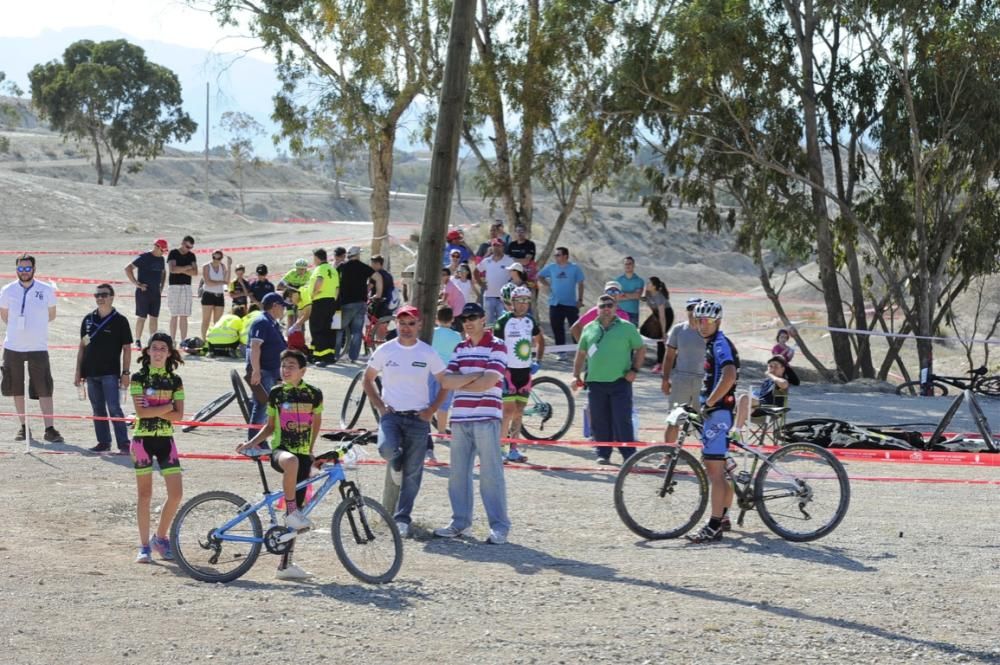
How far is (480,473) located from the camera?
10.6 m

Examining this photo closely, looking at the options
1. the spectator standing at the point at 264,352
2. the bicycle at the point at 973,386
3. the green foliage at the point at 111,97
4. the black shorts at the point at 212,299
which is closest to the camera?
the spectator standing at the point at 264,352

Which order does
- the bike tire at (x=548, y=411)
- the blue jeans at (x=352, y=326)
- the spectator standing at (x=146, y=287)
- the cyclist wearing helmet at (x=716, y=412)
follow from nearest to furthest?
the cyclist wearing helmet at (x=716, y=412), the bike tire at (x=548, y=411), the spectator standing at (x=146, y=287), the blue jeans at (x=352, y=326)

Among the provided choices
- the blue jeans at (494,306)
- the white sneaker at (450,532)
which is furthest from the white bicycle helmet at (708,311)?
the blue jeans at (494,306)

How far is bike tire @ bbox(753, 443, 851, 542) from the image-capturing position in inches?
420

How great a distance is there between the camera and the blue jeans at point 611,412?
13945 mm

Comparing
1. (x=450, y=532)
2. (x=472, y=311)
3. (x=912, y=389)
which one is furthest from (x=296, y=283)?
(x=450, y=532)

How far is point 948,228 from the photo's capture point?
30547 millimetres

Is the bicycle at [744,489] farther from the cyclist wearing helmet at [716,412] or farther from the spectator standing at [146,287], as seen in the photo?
the spectator standing at [146,287]

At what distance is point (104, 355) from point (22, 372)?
1424 mm

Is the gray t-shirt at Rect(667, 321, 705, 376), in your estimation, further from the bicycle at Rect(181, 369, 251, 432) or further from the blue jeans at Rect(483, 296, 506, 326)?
the blue jeans at Rect(483, 296, 506, 326)

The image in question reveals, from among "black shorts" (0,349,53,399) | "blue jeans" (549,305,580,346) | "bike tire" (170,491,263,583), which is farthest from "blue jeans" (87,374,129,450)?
"blue jeans" (549,305,580,346)

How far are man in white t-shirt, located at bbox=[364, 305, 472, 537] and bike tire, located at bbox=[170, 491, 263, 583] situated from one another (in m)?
1.56

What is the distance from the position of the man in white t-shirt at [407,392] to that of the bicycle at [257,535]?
3.85 feet

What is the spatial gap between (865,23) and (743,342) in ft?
45.9
